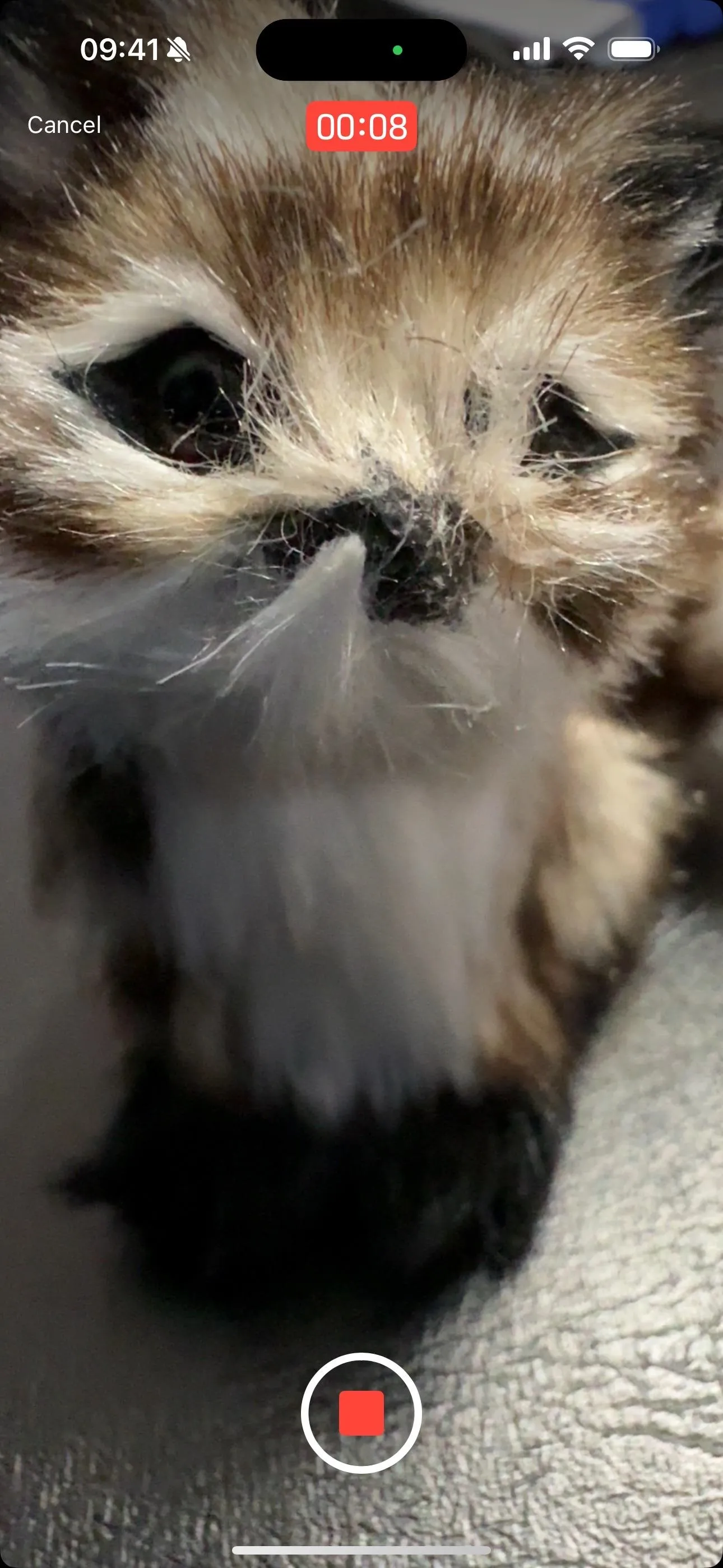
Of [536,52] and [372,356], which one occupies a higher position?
[536,52]

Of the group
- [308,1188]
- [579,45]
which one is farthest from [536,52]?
[308,1188]

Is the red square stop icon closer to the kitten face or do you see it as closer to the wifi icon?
the kitten face

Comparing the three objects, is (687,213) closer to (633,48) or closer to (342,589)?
(633,48)

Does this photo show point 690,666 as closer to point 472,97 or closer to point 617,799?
point 617,799

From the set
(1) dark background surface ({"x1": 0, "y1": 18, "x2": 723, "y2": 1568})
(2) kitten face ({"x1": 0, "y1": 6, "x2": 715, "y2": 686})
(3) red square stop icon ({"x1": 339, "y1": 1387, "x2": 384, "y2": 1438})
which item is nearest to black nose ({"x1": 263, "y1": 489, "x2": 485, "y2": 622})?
(2) kitten face ({"x1": 0, "y1": 6, "x2": 715, "y2": 686})

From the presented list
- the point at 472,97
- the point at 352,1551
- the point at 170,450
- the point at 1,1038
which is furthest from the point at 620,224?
the point at 352,1551
